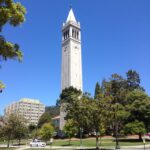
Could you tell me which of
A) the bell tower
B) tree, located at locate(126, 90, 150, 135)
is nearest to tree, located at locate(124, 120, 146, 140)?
tree, located at locate(126, 90, 150, 135)

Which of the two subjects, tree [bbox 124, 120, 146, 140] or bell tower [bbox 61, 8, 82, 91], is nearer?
tree [bbox 124, 120, 146, 140]

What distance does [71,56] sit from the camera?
11569 centimetres

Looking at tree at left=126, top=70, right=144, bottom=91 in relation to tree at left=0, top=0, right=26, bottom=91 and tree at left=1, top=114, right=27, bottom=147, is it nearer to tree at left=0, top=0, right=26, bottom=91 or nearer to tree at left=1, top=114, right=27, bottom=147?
tree at left=1, top=114, right=27, bottom=147

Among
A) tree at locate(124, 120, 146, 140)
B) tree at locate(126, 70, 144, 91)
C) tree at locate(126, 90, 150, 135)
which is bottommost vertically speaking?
tree at locate(124, 120, 146, 140)

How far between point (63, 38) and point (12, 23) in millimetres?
116145

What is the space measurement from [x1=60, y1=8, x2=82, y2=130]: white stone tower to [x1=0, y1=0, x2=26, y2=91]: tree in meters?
96.3

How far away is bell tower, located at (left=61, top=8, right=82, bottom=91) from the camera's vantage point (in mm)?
113625

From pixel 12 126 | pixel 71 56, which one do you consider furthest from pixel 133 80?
pixel 12 126

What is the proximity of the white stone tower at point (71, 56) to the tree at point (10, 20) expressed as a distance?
3792 inches

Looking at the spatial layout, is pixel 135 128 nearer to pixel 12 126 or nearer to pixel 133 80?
pixel 12 126

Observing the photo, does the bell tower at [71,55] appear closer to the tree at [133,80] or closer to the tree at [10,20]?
the tree at [133,80]

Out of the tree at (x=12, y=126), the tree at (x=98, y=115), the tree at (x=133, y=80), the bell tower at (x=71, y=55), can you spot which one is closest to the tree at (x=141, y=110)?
the tree at (x=12, y=126)

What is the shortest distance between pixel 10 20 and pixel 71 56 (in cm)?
10383

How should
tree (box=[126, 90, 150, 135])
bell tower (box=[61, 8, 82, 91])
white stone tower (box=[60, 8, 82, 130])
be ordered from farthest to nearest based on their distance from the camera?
bell tower (box=[61, 8, 82, 91]) < white stone tower (box=[60, 8, 82, 130]) < tree (box=[126, 90, 150, 135])
